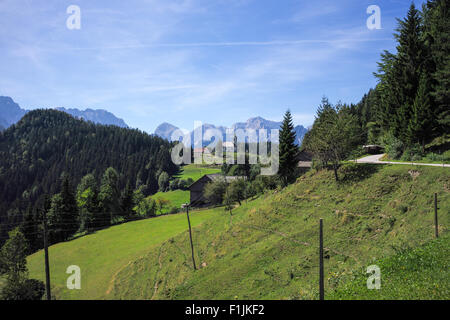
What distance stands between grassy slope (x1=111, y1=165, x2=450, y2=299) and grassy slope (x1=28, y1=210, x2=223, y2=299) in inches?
150

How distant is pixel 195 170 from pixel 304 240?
147 metres

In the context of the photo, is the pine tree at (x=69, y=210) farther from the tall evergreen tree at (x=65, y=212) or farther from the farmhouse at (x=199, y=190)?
the farmhouse at (x=199, y=190)

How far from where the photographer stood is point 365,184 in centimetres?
2883

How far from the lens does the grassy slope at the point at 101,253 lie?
3281 centimetres

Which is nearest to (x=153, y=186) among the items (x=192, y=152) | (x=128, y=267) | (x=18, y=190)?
(x=192, y=152)

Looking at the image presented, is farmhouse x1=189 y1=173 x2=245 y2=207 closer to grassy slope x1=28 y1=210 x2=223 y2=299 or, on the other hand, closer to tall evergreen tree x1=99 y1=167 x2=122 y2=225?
grassy slope x1=28 y1=210 x2=223 y2=299

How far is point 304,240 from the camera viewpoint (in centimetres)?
2381

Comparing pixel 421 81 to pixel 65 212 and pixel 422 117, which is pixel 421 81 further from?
pixel 65 212

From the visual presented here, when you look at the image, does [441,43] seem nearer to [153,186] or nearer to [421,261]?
[421,261]

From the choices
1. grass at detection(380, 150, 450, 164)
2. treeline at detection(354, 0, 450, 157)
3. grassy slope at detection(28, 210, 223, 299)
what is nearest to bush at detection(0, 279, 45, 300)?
grassy slope at detection(28, 210, 223, 299)

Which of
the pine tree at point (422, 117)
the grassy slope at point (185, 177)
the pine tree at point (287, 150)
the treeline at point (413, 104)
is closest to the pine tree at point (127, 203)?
the grassy slope at point (185, 177)

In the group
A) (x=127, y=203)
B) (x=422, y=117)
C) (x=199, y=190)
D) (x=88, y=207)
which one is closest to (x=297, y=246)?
(x=422, y=117)

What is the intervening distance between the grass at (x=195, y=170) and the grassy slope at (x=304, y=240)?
376 ft

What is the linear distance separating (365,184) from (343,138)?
7.03 m
